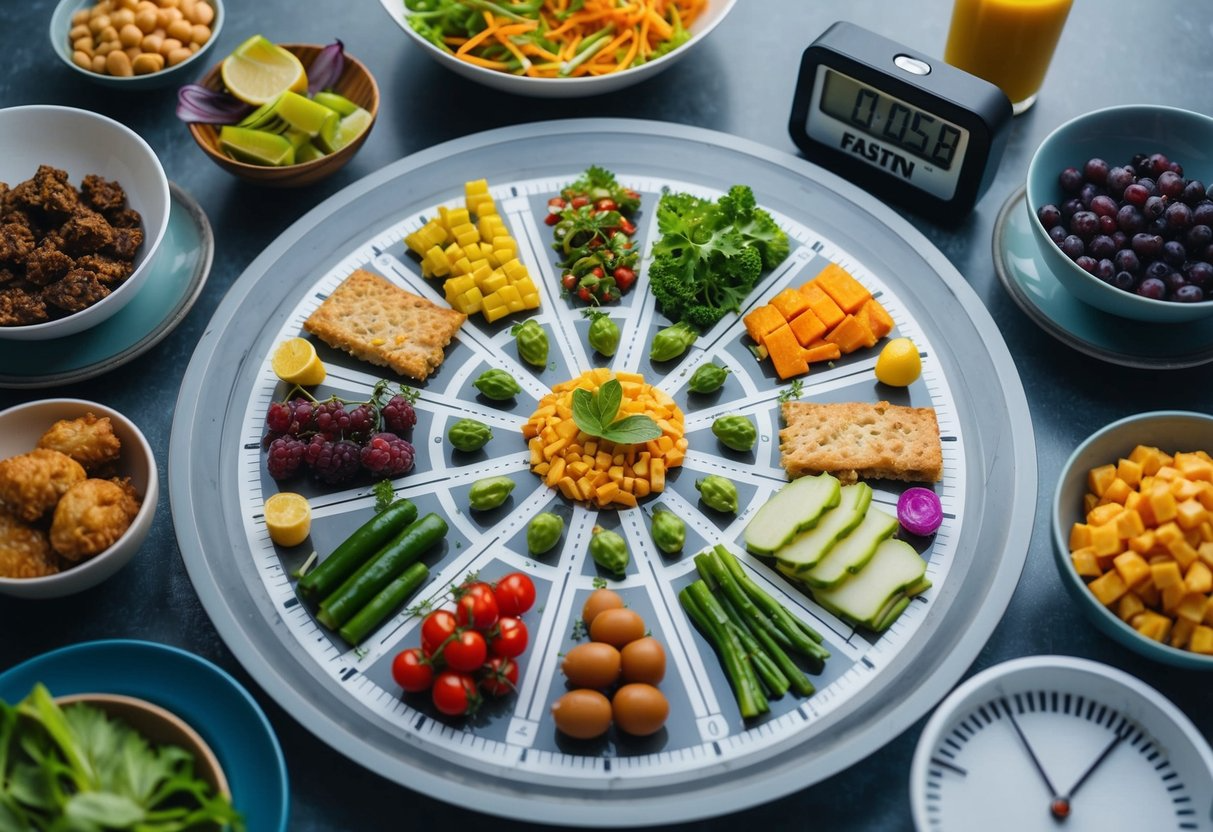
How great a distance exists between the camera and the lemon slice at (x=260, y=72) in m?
3.70

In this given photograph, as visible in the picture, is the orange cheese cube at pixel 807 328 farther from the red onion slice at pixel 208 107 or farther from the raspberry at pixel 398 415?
the red onion slice at pixel 208 107

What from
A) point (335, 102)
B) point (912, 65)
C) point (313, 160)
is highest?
point (912, 65)

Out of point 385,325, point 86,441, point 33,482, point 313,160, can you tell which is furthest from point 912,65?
point 33,482

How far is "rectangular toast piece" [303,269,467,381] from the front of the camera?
3.31 metres

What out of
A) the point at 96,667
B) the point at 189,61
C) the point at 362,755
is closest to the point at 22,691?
the point at 96,667

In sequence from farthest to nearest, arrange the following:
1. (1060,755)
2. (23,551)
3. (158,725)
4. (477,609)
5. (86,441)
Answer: (86,441) < (23,551) < (477,609) < (1060,755) < (158,725)

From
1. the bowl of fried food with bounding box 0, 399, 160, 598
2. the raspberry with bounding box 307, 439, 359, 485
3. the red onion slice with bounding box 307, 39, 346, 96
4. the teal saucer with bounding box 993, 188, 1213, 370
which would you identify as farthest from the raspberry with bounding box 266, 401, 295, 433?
the teal saucer with bounding box 993, 188, 1213, 370

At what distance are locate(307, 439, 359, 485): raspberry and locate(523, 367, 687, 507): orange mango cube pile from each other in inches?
19.2

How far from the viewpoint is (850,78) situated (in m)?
3.51

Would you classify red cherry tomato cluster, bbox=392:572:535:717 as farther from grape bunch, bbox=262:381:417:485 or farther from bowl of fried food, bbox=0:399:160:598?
bowl of fried food, bbox=0:399:160:598

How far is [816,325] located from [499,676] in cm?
140

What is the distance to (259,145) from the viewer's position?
363 centimetres

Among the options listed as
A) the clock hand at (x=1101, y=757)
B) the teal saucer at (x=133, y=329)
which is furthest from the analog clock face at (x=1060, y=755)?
the teal saucer at (x=133, y=329)

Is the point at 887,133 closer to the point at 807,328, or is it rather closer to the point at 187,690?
the point at 807,328
